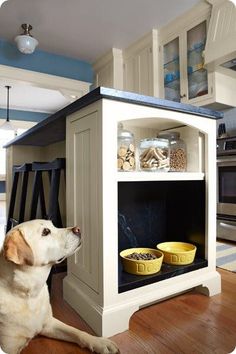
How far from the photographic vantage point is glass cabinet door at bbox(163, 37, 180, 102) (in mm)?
2557

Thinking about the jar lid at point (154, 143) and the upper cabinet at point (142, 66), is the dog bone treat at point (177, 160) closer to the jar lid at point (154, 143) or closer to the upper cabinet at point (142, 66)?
the jar lid at point (154, 143)

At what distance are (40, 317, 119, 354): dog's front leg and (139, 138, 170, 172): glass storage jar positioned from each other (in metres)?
0.67

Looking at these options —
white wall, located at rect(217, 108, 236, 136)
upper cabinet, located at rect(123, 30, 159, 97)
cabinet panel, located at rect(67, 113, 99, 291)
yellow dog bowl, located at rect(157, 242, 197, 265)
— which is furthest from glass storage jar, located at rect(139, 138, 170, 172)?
upper cabinet, located at rect(123, 30, 159, 97)

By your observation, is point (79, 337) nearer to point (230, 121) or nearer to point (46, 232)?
point (46, 232)

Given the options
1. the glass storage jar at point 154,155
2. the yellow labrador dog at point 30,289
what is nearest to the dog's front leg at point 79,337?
the yellow labrador dog at point 30,289

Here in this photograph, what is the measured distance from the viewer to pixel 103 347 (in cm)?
81

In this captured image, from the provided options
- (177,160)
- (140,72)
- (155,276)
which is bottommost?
(155,276)

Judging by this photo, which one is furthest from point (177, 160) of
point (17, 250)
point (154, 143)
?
point (17, 250)

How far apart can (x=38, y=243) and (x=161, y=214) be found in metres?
0.81

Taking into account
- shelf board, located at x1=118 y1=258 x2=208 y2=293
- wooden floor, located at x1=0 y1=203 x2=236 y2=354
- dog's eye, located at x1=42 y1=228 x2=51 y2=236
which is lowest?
wooden floor, located at x1=0 y1=203 x2=236 y2=354

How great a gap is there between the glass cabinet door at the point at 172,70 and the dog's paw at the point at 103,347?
226 centimetres

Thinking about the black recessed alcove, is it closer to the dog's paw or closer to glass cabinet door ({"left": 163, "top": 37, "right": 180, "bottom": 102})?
the dog's paw

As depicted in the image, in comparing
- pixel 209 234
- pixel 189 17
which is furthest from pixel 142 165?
pixel 189 17

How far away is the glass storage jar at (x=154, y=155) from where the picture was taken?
3.74ft
